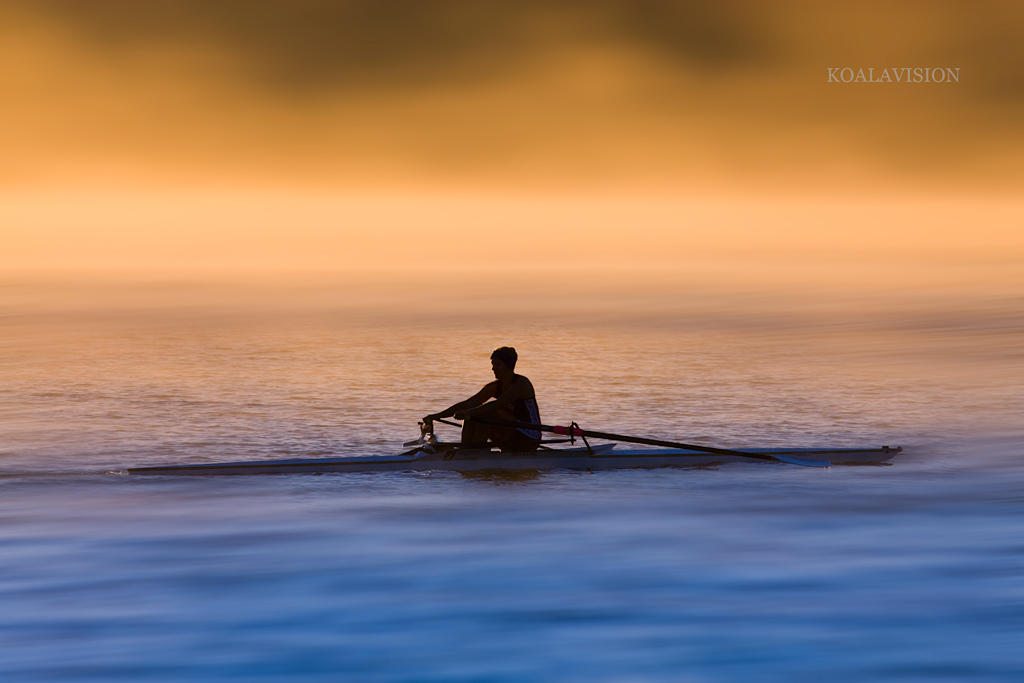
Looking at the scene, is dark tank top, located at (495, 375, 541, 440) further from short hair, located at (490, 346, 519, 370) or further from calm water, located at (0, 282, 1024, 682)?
calm water, located at (0, 282, 1024, 682)

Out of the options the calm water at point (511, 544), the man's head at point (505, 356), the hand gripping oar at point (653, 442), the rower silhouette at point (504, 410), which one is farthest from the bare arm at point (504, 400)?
the calm water at point (511, 544)

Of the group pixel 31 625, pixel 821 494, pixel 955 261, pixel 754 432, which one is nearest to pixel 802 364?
pixel 754 432

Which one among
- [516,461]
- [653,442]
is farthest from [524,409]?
[653,442]

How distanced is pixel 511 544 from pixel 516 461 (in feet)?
7.53

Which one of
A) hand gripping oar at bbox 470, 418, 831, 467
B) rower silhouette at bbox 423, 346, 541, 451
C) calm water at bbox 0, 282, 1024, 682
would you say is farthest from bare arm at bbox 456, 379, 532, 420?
calm water at bbox 0, 282, 1024, 682

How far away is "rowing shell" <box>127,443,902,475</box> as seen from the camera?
15375mm

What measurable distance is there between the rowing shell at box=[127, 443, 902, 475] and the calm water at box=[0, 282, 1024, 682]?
180 mm

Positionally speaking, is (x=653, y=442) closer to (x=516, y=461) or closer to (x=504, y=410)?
(x=516, y=461)

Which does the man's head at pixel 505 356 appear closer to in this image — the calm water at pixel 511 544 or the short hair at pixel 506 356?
the short hair at pixel 506 356

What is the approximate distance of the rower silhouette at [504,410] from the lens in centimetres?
1530

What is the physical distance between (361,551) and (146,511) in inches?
102

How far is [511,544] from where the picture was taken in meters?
13.5

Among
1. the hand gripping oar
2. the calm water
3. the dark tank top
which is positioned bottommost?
the calm water

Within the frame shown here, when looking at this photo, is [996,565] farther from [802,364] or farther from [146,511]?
[802,364]
